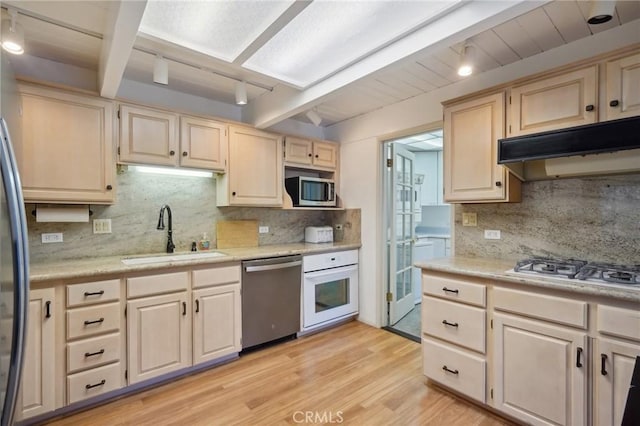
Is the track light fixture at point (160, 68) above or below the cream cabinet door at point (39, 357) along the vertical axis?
above

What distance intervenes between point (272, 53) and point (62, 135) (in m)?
1.51

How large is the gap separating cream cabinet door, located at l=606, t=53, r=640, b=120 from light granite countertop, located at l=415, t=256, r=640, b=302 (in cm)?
94

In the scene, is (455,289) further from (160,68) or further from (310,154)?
(160,68)

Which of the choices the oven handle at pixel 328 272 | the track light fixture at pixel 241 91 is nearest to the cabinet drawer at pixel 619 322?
the oven handle at pixel 328 272

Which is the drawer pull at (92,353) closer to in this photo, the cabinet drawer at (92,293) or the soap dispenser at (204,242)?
the cabinet drawer at (92,293)

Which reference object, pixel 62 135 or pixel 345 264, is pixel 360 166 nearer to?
pixel 345 264

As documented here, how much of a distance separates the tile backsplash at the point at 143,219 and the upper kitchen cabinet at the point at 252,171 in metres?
0.22

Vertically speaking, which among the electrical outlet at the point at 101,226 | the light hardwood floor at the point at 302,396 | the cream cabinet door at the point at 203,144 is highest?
the cream cabinet door at the point at 203,144

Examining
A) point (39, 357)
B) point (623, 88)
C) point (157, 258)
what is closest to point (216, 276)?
point (157, 258)

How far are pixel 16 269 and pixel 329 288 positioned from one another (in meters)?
2.51

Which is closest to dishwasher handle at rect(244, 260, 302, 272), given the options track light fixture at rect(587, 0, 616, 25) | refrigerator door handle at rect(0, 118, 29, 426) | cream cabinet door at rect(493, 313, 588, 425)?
refrigerator door handle at rect(0, 118, 29, 426)

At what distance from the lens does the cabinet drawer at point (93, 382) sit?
188cm

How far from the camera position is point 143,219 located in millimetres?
2635

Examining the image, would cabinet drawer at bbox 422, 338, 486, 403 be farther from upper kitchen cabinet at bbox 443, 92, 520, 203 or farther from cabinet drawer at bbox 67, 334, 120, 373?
cabinet drawer at bbox 67, 334, 120, 373
